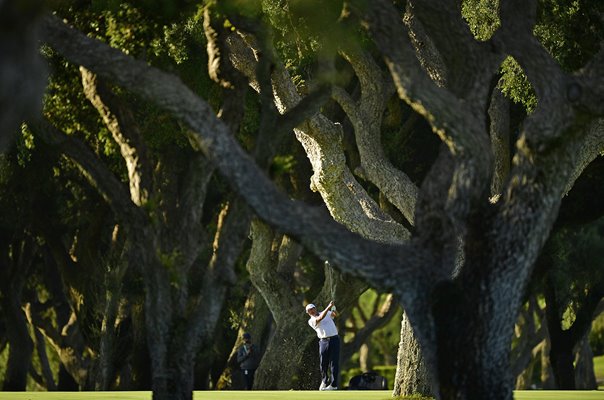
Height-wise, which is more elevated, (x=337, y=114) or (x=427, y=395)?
(x=337, y=114)

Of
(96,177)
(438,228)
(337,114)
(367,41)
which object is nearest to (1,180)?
(337,114)

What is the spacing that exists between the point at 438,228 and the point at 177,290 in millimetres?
3084

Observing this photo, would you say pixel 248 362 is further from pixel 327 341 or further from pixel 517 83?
pixel 517 83

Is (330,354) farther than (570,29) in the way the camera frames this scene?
Yes

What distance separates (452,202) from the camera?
14656mm

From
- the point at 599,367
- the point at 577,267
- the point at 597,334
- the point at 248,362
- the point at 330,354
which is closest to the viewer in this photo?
the point at 330,354

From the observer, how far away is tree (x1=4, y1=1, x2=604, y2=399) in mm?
14031

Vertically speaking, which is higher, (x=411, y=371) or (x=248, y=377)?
(x=248, y=377)

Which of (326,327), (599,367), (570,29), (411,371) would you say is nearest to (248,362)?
(326,327)

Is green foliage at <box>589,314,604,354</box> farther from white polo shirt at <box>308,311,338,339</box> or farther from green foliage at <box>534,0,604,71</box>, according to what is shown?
green foliage at <box>534,0,604,71</box>

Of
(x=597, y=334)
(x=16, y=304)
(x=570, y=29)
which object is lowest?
(x=16, y=304)

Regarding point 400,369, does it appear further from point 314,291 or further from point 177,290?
→ point 314,291

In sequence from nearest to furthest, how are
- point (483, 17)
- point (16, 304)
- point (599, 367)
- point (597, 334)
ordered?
point (483, 17) < point (16, 304) < point (597, 334) < point (599, 367)

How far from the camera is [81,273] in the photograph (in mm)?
36156
